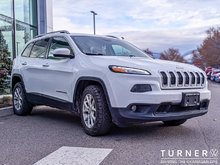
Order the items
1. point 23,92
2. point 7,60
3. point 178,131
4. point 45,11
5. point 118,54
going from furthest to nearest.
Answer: point 45,11 < point 7,60 < point 23,92 < point 118,54 < point 178,131

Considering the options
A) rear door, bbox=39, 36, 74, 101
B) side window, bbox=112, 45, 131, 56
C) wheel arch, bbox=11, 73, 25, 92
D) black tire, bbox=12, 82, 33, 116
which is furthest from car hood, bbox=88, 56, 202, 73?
wheel arch, bbox=11, 73, 25, 92

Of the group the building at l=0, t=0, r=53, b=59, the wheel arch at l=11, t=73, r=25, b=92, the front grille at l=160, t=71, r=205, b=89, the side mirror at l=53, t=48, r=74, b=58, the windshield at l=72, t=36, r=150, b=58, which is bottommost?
the wheel arch at l=11, t=73, r=25, b=92

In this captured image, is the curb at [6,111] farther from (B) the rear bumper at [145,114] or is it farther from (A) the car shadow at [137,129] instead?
(B) the rear bumper at [145,114]

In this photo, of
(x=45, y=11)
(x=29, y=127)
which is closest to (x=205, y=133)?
(x=29, y=127)

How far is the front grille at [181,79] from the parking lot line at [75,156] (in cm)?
133

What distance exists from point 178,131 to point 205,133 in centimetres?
45

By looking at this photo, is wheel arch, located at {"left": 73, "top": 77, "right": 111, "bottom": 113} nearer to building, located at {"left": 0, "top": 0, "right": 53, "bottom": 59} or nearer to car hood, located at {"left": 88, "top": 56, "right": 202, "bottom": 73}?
car hood, located at {"left": 88, "top": 56, "right": 202, "bottom": 73}

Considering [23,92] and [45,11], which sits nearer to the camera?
[23,92]

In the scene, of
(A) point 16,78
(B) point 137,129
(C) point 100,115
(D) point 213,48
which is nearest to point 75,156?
(C) point 100,115

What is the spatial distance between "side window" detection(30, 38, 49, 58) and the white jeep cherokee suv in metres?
0.16

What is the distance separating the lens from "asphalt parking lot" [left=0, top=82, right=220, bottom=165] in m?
3.87

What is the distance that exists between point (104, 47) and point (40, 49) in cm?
170

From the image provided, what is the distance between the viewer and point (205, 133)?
517 cm

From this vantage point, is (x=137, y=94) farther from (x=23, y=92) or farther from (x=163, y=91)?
(x=23, y=92)
